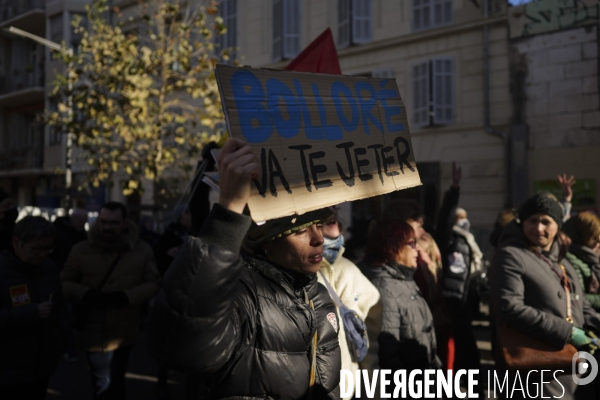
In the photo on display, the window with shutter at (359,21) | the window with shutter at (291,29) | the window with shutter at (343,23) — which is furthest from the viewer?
the window with shutter at (291,29)

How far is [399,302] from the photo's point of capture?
4.01 metres

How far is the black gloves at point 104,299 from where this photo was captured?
15.7ft

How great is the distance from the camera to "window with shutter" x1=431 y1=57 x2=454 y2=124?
15195 millimetres

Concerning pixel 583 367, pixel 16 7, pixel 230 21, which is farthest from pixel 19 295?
pixel 16 7

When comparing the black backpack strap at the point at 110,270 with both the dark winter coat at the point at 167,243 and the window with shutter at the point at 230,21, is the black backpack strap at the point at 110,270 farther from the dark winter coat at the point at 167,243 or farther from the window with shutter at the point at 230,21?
the window with shutter at the point at 230,21

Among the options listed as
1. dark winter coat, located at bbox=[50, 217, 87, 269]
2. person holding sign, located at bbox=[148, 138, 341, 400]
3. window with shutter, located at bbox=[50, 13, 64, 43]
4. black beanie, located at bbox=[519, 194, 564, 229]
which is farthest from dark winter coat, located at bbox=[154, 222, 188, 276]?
window with shutter, located at bbox=[50, 13, 64, 43]

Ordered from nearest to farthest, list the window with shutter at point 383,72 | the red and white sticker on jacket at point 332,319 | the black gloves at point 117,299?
the red and white sticker on jacket at point 332,319 < the black gloves at point 117,299 < the window with shutter at point 383,72

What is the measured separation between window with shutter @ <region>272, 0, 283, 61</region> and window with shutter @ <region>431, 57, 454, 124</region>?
5084mm

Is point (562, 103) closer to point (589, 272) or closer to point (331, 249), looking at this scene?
point (589, 272)

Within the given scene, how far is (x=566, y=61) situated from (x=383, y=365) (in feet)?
39.4

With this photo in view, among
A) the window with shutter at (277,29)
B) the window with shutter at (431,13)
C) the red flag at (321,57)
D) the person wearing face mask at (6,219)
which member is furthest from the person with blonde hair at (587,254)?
the window with shutter at (277,29)

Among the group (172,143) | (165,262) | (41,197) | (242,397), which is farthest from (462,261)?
(41,197)

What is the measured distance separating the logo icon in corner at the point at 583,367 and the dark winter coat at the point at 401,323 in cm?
89

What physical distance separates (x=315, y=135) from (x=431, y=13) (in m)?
14.2
